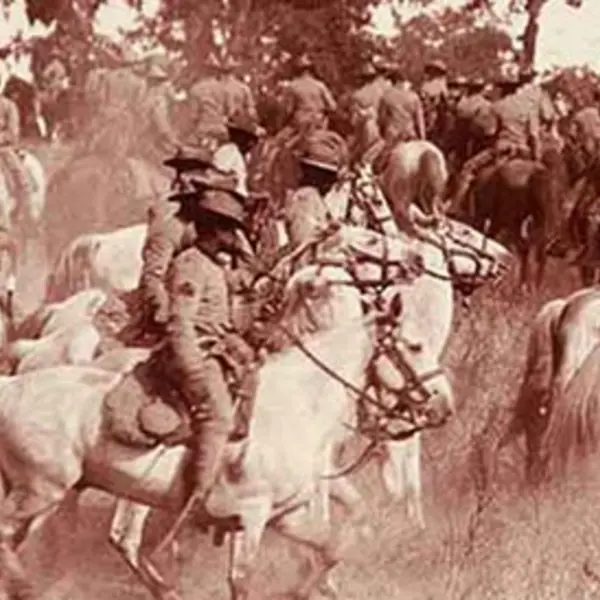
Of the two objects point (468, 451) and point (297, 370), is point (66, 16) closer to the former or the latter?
point (297, 370)

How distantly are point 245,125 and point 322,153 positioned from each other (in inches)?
7.4

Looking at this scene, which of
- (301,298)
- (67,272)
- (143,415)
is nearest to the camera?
(143,415)

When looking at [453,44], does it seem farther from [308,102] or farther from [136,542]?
[136,542]

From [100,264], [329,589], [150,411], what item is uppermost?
[100,264]

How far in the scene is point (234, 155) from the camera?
554 cm

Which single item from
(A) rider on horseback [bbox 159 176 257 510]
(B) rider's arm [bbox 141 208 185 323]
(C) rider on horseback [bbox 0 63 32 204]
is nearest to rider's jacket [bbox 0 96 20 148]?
(C) rider on horseback [bbox 0 63 32 204]

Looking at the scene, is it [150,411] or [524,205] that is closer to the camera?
[150,411]

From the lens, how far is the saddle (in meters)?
5.34

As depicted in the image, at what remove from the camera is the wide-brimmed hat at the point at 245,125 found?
5.56 metres

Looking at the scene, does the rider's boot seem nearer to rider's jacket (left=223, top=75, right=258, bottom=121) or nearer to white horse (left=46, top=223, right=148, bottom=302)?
white horse (left=46, top=223, right=148, bottom=302)

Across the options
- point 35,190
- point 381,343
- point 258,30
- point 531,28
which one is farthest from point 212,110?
point 531,28

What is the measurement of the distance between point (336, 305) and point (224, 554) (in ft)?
1.99

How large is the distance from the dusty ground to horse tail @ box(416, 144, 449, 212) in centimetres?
25

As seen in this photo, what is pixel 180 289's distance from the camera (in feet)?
17.7
